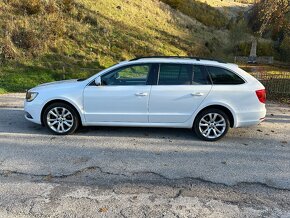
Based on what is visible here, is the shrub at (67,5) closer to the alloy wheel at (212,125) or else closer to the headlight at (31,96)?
→ the headlight at (31,96)

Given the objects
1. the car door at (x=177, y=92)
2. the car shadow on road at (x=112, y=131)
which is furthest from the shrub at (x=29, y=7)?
the car door at (x=177, y=92)

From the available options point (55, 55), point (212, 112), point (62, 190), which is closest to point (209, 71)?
point (212, 112)

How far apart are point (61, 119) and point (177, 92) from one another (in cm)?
240

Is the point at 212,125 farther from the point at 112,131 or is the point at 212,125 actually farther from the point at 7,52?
the point at 7,52

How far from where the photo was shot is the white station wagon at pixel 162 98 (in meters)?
6.19

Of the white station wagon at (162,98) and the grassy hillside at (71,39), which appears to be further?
the grassy hillside at (71,39)

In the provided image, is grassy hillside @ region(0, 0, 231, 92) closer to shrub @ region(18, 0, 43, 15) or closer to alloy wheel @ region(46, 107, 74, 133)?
shrub @ region(18, 0, 43, 15)

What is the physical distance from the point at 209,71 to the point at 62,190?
12.0 ft

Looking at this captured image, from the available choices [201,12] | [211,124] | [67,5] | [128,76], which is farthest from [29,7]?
[201,12]

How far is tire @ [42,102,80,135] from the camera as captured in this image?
20.9 ft

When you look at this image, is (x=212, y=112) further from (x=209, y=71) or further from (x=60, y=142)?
(x=60, y=142)

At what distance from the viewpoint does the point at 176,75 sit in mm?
6289

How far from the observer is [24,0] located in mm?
19672

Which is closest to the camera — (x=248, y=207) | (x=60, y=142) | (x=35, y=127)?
(x=248, y=207)
